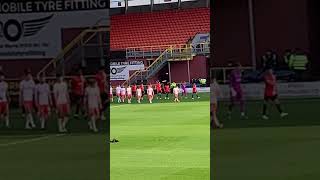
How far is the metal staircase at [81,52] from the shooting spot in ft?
22.0

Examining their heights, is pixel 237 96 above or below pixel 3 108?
above

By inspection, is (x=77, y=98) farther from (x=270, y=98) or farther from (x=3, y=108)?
(x=270, y=98)

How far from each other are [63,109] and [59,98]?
164mm

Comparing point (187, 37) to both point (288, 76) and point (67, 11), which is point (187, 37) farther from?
point (67, 11)

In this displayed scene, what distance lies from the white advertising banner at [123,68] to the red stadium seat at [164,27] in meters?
0.96

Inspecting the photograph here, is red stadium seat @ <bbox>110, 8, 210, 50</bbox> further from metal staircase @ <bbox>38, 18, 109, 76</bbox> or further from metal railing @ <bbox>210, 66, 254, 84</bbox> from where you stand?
metal railing @ <bbox>210, 66, 254, 84</bbox>

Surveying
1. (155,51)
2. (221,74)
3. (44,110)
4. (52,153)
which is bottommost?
(52,153)

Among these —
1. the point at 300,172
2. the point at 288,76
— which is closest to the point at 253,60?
the point at 288,76

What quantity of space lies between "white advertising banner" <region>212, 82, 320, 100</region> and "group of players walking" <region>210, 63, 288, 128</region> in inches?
4.3

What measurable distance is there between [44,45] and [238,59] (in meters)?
3.34

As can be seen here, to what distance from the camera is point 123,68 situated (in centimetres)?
2284

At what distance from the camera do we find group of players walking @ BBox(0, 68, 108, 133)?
6.58m

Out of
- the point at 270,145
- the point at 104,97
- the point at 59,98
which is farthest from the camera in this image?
the point at 59,98

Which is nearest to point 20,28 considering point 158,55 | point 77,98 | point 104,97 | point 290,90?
point 77,98
